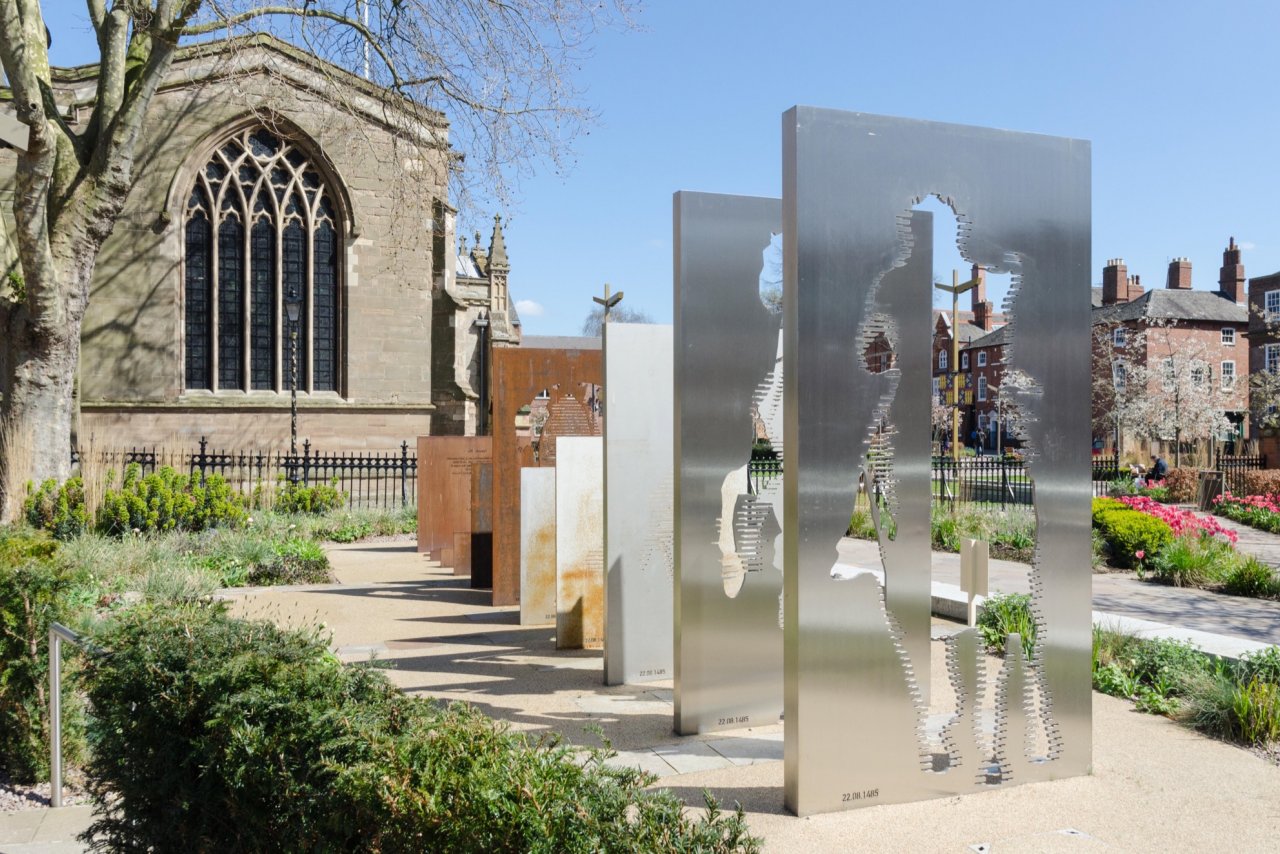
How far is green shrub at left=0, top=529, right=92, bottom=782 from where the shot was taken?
4715 millimetres

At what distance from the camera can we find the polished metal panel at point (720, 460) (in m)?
5.47

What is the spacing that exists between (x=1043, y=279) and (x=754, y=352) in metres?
1.72

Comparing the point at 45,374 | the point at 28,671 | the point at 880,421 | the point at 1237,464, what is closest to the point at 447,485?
the point at 45,374

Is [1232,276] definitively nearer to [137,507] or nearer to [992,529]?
[992,529]

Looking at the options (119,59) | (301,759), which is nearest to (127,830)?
(301,759)

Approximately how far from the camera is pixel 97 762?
355cm

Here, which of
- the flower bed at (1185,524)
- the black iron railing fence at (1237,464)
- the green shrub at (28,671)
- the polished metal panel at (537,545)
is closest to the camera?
the green shrub at (28,671)

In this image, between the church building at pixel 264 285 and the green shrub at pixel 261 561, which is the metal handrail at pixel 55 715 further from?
the church building at pixel 264 285

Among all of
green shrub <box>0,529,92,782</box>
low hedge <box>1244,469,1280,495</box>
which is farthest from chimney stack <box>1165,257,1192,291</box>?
green shrub <box>0,529,92,782</box>

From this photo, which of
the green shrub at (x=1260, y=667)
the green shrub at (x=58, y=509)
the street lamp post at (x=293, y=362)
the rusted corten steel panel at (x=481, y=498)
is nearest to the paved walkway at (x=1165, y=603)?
the green shrub at (x=1260, y=667)

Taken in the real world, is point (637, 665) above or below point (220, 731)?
below

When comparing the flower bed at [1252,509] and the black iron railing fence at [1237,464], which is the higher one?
the black iron railing fence at [1237,464]

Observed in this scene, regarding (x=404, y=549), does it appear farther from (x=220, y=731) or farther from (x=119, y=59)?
(x=220, y=731)

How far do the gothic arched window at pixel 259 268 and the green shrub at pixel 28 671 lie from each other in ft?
63.9
